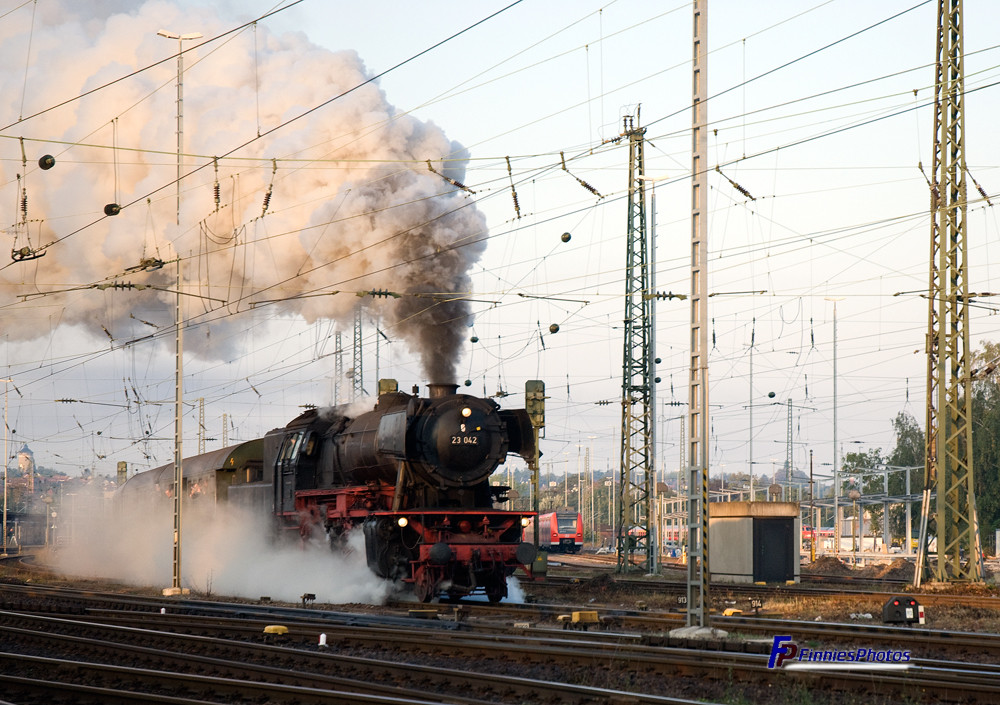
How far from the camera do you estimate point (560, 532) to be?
6109 cm

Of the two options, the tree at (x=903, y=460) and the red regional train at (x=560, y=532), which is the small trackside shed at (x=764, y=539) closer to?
the red regional train at (x=560, y=532)

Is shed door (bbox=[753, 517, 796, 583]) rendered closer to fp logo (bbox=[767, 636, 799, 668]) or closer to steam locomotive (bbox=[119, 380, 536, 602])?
steam locomotive (bbox=[119, 380, 536, 602])

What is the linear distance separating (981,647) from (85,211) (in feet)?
112

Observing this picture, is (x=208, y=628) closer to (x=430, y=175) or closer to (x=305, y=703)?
(x=305, y=703)

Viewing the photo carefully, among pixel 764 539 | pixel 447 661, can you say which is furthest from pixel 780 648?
pixel 764 539

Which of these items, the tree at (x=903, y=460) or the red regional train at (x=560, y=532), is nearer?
the red regional train at (x=560, y=532)

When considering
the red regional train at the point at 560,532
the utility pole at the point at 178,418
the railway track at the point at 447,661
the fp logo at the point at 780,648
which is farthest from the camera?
the red regional train at the point at 560,532

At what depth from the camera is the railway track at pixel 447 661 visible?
10.2m

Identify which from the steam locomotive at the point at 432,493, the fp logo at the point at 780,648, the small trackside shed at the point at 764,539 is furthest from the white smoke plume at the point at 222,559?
the fp logo at the point at 780,648

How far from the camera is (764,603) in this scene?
19.4 m

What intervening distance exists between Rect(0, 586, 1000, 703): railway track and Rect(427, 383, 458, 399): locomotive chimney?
4.61m

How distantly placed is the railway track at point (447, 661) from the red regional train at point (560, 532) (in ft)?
135

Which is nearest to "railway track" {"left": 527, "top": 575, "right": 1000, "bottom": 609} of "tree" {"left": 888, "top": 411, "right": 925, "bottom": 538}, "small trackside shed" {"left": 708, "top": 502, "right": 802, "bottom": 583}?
"small trackside shed" {"left": 708, "top": 502, "right": 802, "bottom": 583}

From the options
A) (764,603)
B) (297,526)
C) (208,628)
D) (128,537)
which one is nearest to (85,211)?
(128,537)
